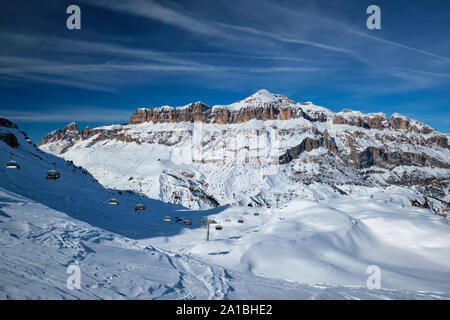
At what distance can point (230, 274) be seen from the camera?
21016 millimetres

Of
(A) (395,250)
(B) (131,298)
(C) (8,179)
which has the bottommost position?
(A) (395,250)

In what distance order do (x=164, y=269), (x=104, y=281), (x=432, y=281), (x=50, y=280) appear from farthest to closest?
(x=432, y=281) < (x=164, y=269) < (x=104, y=281) < (x=50, y=280)

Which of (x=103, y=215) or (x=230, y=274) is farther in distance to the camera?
(x=103, y=215)

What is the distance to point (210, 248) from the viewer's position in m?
32.5

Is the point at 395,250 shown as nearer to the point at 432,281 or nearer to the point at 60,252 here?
the point at 432,281

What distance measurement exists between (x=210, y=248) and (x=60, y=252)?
61.1 ft

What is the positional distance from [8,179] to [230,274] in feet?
141

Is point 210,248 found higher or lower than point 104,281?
lower

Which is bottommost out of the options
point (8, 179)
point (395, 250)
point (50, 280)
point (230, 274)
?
point (395, 250)
